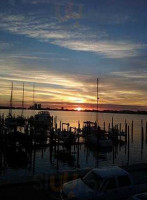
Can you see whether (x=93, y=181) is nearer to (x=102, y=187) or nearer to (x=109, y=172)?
(x=102, y=187)

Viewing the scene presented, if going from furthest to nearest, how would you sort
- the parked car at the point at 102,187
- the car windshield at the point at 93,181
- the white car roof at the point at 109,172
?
the white car roof at the point at 109,172 → the car windshield at the point at 93,181 → the parked car at the point at 102,187

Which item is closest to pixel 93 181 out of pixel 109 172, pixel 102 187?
pixel 102 187

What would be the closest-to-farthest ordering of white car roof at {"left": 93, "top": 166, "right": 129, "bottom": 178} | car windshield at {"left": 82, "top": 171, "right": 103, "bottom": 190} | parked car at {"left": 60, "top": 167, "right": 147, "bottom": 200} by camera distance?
parked car at {"left": 60, "top": 167, "right": 147, "bottom": 200}, car windshield at {"left": 82, "top": 171, "right": 103, "bottom": 190}, white car roof at {"left": 93, "top": 166, "right": 129, "bottom": 178}

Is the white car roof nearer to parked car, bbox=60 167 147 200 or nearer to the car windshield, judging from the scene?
parked car, bbox=60 167 147 200

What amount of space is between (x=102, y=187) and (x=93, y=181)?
1.75 ft

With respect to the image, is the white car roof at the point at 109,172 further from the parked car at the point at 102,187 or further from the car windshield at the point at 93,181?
the car windshield at the point at 93,181

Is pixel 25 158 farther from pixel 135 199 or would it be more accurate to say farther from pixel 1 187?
pixel 135 199

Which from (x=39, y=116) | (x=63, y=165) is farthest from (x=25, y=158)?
(x=39, y=116)

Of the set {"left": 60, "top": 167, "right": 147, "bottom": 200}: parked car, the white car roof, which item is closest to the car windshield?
{"left": 60, "top": 167, "right": 147, "bottom": 200}: parked car

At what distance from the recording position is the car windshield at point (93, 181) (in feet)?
34.2

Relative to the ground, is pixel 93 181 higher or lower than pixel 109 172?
lower

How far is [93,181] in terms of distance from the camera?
422 inches

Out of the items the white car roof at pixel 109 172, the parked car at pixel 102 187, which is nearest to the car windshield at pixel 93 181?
the parked car at pixel 102 187

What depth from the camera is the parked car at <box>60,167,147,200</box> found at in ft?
33.0
